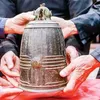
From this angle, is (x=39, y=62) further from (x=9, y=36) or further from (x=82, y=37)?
(x=9, y=36)

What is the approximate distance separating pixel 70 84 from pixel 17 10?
0.99 metres

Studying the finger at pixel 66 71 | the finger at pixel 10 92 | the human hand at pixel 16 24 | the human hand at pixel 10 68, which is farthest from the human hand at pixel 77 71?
the human hand at pixel 16 24

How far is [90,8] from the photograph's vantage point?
1.78 meters

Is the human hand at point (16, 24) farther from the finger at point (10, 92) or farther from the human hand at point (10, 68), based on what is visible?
the finger at point (10, 92)

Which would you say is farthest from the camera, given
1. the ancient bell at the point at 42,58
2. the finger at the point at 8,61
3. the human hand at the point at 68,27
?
the human hand at the point at 68,27

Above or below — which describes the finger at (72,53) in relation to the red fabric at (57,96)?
above

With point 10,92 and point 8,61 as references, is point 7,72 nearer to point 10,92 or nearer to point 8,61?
point 8,61

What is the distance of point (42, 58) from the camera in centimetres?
105

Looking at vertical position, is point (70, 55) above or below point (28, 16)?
below

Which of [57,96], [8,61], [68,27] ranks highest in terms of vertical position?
[68,27]

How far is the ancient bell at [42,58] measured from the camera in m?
1.05

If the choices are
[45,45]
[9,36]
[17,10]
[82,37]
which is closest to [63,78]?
[45,45]

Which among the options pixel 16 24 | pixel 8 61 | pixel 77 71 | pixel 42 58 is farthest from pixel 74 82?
pixel 16 24

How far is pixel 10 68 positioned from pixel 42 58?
1.26 ft
